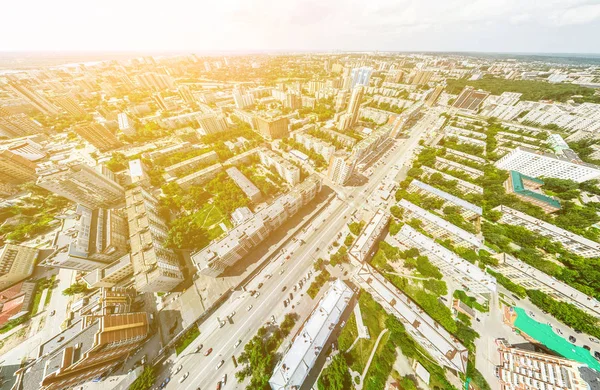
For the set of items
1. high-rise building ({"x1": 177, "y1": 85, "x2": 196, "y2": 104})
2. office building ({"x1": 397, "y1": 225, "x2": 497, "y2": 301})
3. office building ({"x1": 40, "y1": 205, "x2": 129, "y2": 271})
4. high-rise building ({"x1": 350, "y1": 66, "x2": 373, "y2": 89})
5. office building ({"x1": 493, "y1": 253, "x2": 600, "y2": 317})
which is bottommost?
office building ({"x1": 493, "y1": 253, "x2": 600, "y2": 317})

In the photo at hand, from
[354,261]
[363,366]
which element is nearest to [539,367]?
[363,366]

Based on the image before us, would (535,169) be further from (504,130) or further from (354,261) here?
(354,261)

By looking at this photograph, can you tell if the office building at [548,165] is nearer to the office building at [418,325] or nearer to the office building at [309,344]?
the office building at [418,325]

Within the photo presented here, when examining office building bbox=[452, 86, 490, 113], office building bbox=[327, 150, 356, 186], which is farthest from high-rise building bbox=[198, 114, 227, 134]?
office building bbox=[452, 86, 490, 113]

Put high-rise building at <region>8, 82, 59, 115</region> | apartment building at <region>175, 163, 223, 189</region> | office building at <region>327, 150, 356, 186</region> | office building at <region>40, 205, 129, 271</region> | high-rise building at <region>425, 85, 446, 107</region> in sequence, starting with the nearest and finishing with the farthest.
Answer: office building at <region>40, 205, 129, 271</region>
office building at <region>327, 150, 356, 186</region>
apartment building at <region>175, 163, 223, 189</region>
high-rise building at <region>8, 82, 59, 115</region>
high-rise building at <region>425, 85, 446, 107</region>

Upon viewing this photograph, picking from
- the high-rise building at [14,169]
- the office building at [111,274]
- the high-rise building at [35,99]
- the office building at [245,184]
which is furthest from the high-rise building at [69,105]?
the office building at [111,274]

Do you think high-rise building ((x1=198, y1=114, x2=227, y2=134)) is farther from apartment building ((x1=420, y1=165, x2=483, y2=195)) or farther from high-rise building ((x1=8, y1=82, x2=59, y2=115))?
high-rise building ((x1=8, y1=82, x2=59, y2=115))
